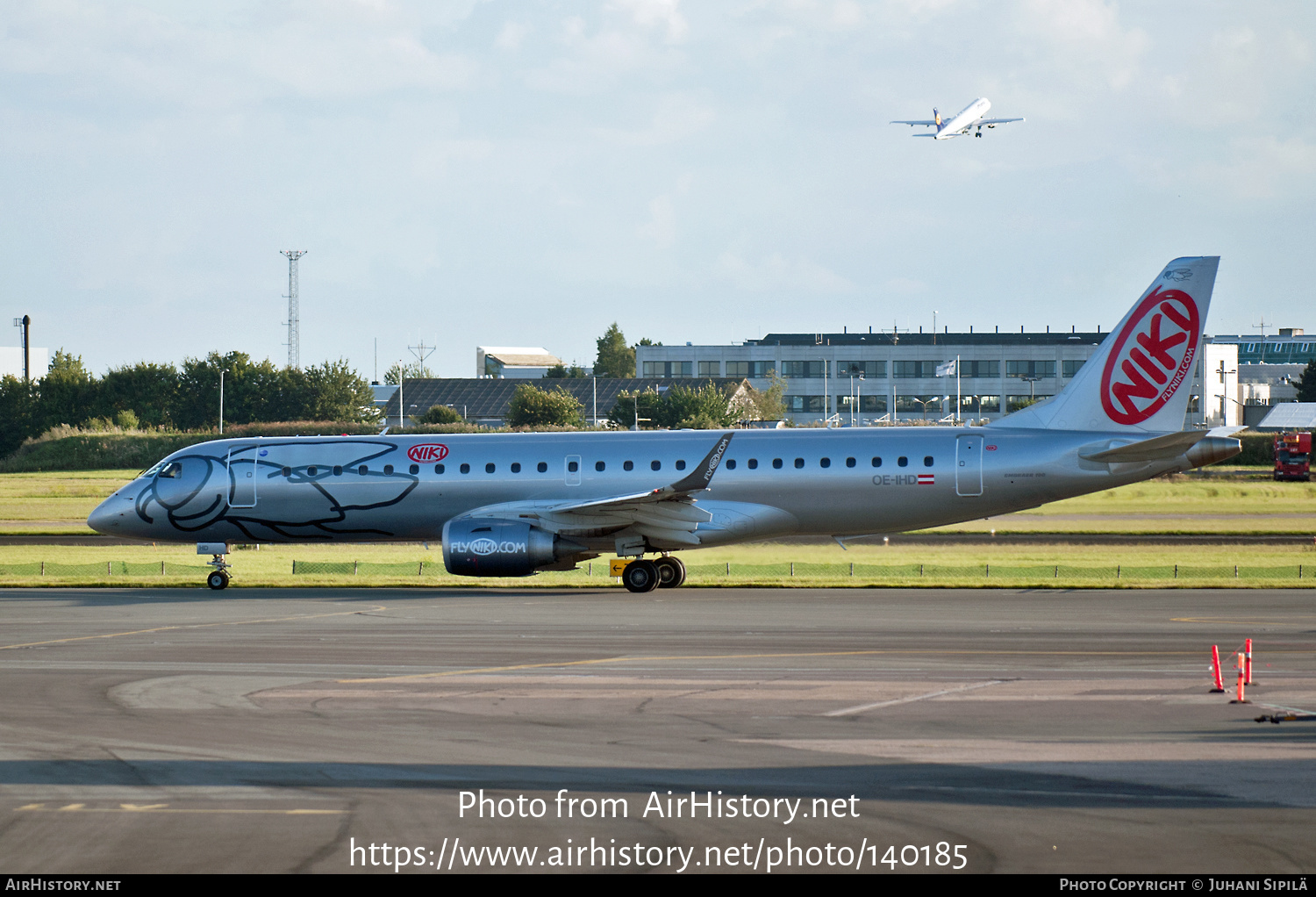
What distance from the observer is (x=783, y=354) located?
138375 mm

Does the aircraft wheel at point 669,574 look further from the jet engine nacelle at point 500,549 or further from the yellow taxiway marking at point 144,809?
the yellow taxiway marking at point 144,809

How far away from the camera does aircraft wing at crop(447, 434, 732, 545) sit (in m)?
31.7

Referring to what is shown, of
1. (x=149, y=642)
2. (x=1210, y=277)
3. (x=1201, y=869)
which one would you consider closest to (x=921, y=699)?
(x=1201, y=869)

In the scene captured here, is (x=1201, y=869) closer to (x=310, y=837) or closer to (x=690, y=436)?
(x=310, y=837)

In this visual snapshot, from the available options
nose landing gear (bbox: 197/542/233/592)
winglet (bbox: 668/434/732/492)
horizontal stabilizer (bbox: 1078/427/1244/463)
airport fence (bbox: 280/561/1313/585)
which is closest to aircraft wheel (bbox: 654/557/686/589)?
airport fence (bbox: 280/561/1313/585)

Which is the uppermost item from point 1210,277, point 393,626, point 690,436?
point 1210,277

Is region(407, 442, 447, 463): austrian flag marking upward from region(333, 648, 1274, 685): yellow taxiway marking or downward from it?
upward

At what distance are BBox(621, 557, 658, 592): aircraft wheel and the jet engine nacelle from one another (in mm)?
1645

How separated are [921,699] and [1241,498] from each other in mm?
57423

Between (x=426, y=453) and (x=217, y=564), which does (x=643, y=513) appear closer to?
(x=426, y=453)

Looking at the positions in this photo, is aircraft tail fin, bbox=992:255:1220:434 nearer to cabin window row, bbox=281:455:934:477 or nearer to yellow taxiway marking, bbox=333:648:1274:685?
cabin window row, bbox=281:455:934:477

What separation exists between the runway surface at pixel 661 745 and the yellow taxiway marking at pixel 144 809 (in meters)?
0.05

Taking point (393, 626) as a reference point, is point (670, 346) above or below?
above

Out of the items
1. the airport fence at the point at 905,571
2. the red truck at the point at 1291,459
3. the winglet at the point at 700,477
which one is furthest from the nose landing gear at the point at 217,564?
the red truck at the point at 1291,459
